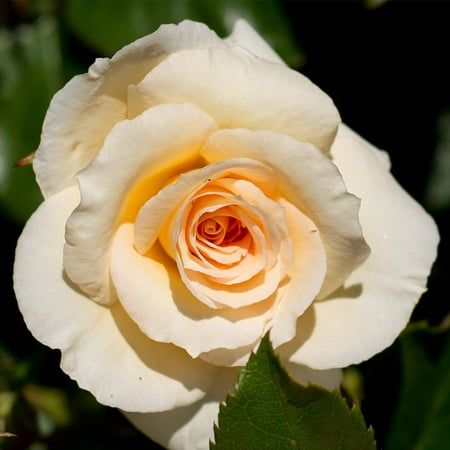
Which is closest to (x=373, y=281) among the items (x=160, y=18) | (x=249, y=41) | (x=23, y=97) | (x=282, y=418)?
(x=282, y=418)

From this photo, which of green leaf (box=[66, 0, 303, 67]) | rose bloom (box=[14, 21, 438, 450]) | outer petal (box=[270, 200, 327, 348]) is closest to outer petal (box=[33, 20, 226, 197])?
rose bloom (box=[14, 21, 438, 450])

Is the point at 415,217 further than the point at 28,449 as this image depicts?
No

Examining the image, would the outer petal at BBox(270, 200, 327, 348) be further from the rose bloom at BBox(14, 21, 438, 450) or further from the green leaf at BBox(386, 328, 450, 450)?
the green leaf at BBox(386, 328, 450, 450)

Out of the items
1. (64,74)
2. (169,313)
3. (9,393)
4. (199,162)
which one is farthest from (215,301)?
(64,74)

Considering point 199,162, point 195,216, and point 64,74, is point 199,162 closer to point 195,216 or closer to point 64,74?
point 195,216

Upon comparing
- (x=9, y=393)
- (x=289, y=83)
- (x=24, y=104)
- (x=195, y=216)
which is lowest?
(x=9, y=393)

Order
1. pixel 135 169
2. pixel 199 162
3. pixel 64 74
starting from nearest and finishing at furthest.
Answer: pixel 135 169 → pixel 199 162 → pixel 64 74
